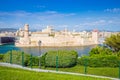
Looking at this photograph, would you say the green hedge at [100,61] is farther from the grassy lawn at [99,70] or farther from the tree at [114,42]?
the tree at [114,42]

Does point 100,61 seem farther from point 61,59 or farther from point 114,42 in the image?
point 114,42

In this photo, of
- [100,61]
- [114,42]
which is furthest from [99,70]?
[114,42]

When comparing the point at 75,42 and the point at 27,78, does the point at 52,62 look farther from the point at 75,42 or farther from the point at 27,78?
the point at 75,42

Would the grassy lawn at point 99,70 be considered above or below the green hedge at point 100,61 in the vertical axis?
below

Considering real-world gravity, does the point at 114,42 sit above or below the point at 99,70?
above

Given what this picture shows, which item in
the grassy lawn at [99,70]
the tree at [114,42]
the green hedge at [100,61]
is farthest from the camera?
the tree at [114,42]

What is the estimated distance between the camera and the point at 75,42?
117625 mm

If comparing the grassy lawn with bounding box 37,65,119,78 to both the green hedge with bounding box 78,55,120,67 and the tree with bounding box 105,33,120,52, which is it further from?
the tree with bounding box 105,33,120,52

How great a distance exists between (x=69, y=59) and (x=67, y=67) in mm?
621

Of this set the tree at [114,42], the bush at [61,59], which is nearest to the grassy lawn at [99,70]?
the bush at [61,59]

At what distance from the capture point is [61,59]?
16.8m

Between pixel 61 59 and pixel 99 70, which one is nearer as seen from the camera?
pixel 99 70

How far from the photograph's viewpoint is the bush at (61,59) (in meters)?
16.6

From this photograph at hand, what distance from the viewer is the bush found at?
16.6 meters
